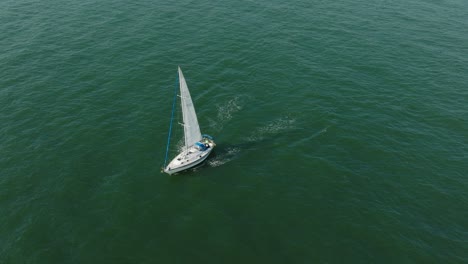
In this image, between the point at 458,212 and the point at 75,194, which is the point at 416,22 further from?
the point at 75,194

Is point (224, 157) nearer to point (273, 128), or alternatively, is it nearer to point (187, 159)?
point (187, 159)

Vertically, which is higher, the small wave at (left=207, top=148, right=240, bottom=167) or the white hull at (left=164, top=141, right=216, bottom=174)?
the white hull at (left=164, top=141, right=216, bottom=174)

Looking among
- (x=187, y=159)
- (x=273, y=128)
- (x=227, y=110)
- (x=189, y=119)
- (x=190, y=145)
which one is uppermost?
(x=189, y=119)

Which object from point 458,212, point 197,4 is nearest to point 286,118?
point 458,212

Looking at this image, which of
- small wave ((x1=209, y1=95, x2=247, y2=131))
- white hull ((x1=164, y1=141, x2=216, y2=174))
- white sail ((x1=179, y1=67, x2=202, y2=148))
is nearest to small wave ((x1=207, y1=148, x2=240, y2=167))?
white hull ((x1=164, y1=141, x2=216, y2=174))

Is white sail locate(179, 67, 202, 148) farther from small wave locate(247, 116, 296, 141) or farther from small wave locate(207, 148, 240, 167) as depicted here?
small wave locate(247, 116, 296, 141)

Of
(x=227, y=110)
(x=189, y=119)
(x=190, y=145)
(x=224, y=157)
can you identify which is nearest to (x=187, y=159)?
(x=190, y=145)

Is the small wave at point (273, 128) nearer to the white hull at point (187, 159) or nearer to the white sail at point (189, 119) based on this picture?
the white hull at point (187, 159)

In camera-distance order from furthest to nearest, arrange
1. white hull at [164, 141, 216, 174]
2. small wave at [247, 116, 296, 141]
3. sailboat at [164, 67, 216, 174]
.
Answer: small wave at [247, 116, 296, 141] → white hull at [164, 141, 216, 174] → sailboat at [164, 67, 216, 174]
